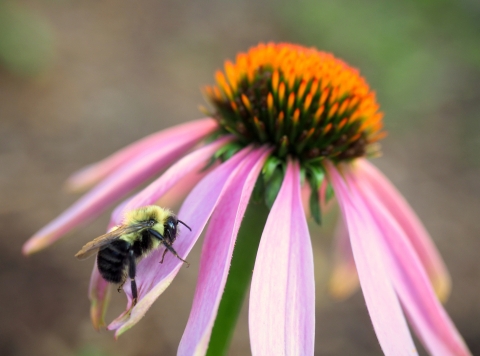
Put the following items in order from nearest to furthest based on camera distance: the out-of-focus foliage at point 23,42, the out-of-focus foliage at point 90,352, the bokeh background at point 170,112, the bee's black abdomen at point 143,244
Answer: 1. the bee's black abdomen at point 143,244
2. the out-of-focus foliage at point 90,352
3. the bokeh background at point 170,112
4. the out-of-focus foliage at point 23,42

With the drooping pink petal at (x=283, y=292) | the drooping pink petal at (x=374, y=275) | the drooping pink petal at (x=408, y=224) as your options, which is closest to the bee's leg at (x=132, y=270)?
the drooping pink petal at (x=283, y=292)

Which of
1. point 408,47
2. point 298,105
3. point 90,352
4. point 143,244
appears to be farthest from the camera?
point 408,47

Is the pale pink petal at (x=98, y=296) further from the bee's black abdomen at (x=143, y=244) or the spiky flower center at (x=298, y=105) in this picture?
the spiky flower center at (x=298, y=105)

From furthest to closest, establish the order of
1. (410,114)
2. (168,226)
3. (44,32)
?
(410,114)
(44,32)
(168,226)

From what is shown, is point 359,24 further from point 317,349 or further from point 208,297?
point 208,297

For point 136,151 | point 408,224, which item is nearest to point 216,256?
point 136,151

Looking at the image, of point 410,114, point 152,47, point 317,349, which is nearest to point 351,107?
point 317,349

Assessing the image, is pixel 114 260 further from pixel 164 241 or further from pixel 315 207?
pixel 315 207
